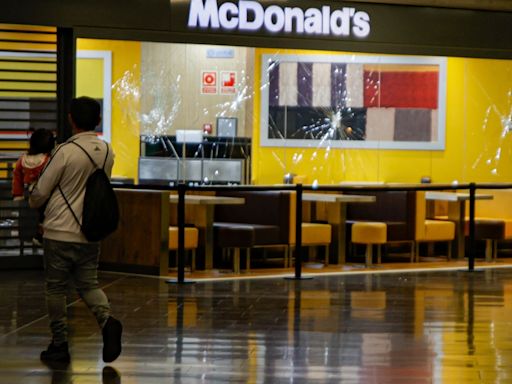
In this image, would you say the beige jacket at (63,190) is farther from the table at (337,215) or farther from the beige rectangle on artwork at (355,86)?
the beige rectangle on artwork at (355,86)

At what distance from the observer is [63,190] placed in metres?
8.11

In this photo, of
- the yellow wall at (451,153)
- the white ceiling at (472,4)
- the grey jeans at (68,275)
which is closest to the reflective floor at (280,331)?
the grey jeans at (68,275)

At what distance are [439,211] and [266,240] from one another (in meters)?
3.08

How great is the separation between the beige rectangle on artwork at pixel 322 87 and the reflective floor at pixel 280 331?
333 centimetres

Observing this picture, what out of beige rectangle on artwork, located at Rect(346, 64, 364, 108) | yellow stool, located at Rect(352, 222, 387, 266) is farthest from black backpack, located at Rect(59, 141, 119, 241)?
beige rectangle on artwork, located at Rect(346, 64, 364, 108)

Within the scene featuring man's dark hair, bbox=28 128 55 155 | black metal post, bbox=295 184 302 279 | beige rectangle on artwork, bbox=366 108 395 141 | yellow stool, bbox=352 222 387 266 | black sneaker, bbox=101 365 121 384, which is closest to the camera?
black sneaker, bbox=101 365 121 384

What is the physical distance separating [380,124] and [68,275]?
898 cm

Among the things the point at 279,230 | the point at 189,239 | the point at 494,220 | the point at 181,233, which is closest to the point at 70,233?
the point at 181,233

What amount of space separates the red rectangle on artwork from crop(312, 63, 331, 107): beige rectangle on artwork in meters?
0.52

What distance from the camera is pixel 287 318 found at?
10.5 metres

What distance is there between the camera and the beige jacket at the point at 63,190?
807 cm

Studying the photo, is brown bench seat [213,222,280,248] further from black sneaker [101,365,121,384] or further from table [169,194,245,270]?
black sneaker [101,365,121,384]

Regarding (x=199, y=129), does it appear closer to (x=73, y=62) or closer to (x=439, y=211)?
(x=73, y=62)

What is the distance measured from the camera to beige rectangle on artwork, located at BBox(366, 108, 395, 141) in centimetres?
1659
